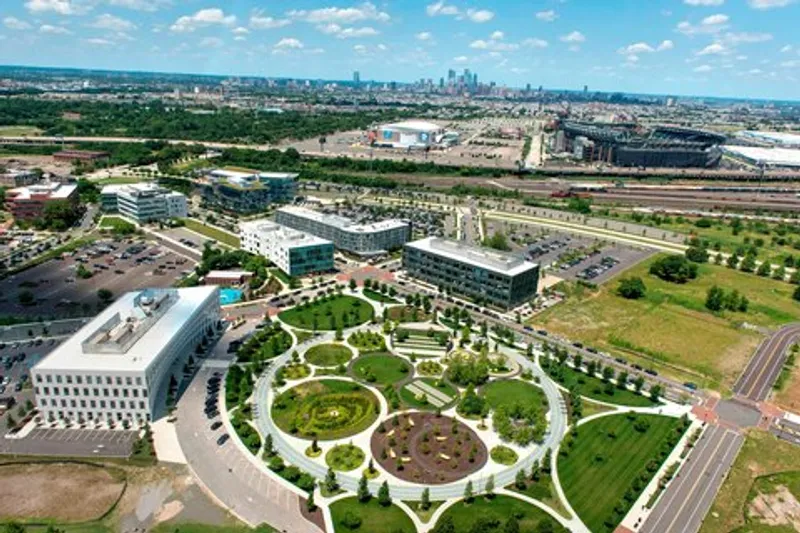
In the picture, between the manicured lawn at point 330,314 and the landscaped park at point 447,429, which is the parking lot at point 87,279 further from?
the landscaped park at point 447,429

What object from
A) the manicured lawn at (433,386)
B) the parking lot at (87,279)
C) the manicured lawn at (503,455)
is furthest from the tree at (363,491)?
the parking lot at (87,279)

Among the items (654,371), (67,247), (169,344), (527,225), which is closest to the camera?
(169,344)

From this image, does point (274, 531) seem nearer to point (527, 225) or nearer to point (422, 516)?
point (422, 516)

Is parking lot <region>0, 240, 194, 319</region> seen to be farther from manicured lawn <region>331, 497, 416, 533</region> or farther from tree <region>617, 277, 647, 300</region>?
tree <region>617, 277, 647, 300</region>

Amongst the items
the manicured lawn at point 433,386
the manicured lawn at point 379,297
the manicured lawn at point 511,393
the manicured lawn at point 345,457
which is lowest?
the manicured lawn at point 511,393

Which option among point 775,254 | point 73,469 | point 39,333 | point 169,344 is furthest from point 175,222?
point 775,254

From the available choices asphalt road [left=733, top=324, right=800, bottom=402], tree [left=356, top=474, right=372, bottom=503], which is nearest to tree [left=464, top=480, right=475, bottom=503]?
tree [left=356, top=474, right=372, bottom=503]

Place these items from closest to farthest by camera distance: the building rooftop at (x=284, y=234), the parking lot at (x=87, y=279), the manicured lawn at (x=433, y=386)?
the manicured lawn at (x=433, y=386) → the parking lot at (x=87, y=279) → the building rooftop at (x=284, y=234)
